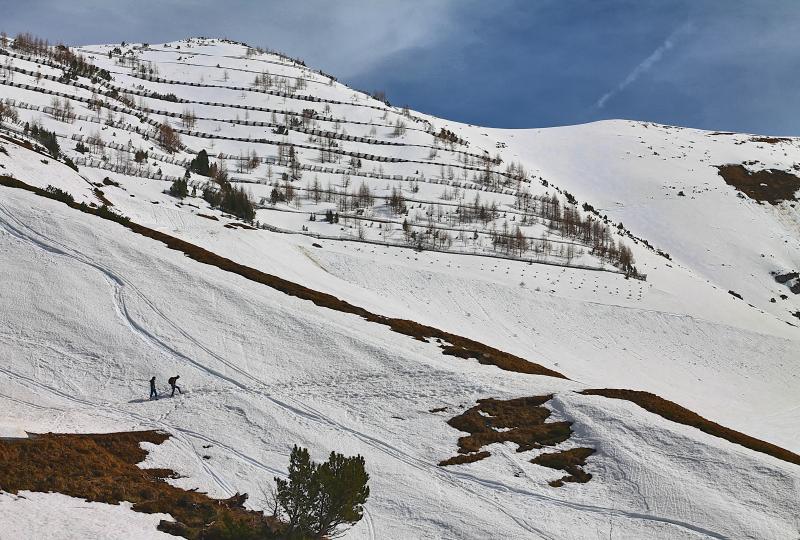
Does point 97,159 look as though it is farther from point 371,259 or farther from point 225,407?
point 225,407

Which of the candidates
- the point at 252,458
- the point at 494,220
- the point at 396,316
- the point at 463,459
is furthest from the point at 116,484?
the point at 494,220

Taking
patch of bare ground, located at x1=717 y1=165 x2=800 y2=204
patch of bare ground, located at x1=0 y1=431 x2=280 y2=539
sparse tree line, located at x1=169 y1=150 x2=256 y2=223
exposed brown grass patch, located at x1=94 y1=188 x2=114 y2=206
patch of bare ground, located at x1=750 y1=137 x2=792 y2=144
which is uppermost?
patch of bare ground, located at x1=750 y1=137 x2=792 y2=144

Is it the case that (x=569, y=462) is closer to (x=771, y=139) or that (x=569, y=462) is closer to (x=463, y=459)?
(x=463, y=459)

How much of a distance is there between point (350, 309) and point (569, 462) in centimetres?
2091

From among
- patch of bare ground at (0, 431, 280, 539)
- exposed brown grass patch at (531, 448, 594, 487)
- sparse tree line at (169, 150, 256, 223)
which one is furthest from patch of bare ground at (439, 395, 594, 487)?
sparse tree line at (169, 150, 256, 223)

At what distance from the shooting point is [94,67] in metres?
124

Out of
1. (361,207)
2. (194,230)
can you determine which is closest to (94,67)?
(361,207)

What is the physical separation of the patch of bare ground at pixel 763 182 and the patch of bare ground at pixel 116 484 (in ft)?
401

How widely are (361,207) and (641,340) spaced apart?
1634 inches

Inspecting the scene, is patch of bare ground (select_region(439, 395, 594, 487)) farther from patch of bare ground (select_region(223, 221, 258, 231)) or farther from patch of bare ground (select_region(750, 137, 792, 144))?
patch of bare ground (select_region(750, 137, 792, 144))

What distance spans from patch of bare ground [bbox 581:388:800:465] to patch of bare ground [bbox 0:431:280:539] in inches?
770

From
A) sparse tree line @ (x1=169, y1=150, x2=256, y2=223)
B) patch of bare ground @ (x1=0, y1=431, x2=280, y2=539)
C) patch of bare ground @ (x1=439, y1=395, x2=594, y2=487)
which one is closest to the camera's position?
patch of bare ground @ (x1=0, y1=431, x2=280, y2=539)

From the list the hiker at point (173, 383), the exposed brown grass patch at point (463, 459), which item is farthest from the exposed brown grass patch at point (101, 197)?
the exposed brown grass patch at point (463, 459)

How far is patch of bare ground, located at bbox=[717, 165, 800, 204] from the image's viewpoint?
11806 cm
